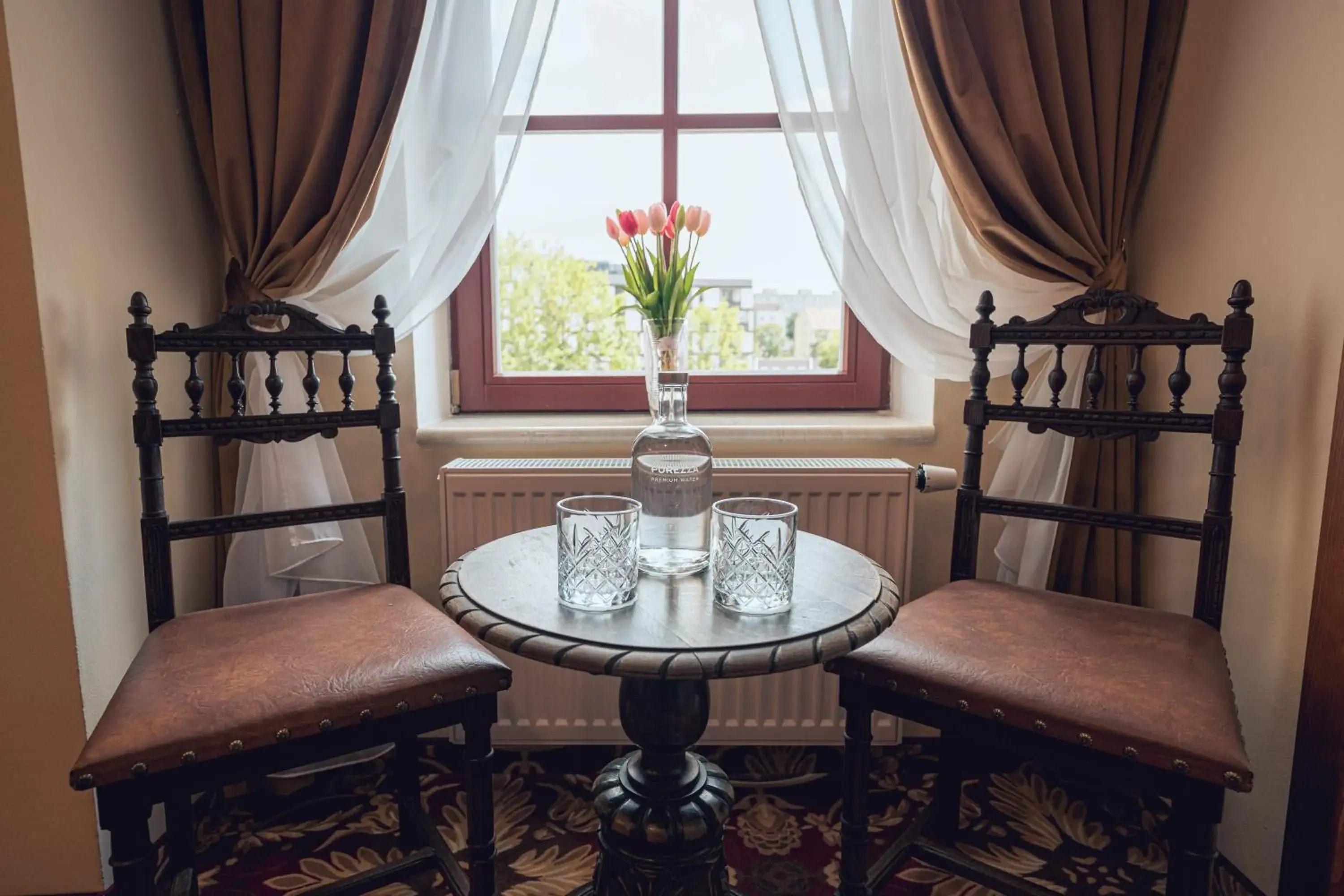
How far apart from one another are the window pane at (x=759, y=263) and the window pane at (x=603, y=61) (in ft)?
0.57

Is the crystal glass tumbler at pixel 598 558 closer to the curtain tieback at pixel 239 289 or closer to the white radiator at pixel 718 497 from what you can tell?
the white radiator at pixel 718 497

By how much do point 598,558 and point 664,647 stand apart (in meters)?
0.18

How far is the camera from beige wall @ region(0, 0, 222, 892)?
4.28 ft

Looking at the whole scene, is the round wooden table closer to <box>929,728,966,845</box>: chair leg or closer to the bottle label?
the bottle label

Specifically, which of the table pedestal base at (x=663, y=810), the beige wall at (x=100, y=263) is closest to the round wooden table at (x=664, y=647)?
the table pedestal base at (x=663, y=810)

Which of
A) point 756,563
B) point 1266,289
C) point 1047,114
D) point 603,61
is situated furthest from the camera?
point 603,61

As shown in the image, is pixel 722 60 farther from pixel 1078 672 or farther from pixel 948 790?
pixel 948 790

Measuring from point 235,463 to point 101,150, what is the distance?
685 millimetres

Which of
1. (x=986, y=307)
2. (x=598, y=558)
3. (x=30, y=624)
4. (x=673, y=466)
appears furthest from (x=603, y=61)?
(x=30, y=624)

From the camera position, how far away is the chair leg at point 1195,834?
0.98 metres

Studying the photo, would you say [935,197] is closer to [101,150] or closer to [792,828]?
[792,828]

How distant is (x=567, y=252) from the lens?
204 cm

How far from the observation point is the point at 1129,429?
1.41 meters

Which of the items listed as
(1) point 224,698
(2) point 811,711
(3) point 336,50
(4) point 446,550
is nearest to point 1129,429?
(2) point 811,711
